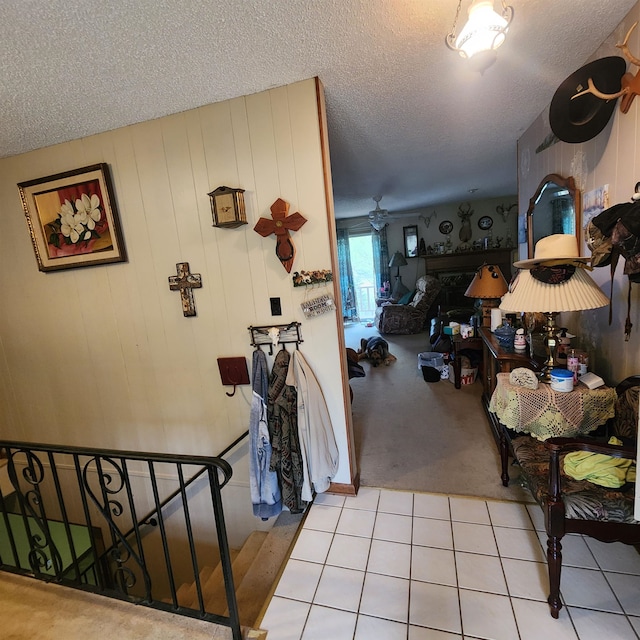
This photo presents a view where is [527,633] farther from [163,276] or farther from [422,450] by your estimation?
[163,276]

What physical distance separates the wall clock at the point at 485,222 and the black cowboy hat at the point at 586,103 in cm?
527

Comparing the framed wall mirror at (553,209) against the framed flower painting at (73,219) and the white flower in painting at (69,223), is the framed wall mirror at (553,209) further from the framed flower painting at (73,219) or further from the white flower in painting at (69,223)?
the white flower in painting at (69,223)

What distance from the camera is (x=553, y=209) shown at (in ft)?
7.55

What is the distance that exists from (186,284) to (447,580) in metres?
2.10

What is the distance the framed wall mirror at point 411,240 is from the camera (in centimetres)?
707

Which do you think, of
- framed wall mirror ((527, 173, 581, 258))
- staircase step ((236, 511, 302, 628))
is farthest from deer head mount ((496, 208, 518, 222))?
staircase step ((236, 511, 302, 628))

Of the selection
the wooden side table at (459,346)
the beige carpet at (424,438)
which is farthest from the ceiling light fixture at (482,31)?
A: the wooden side table at (459,346)

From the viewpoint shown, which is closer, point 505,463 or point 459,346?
point 505,463

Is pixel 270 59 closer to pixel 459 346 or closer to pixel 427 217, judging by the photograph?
pixel 459 346

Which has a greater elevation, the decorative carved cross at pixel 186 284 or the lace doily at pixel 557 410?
the decorative carved cross at pixel 186 284

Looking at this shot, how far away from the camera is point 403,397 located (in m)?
3.43

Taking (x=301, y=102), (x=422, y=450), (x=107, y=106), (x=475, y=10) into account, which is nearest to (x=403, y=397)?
(x=422, y=450)

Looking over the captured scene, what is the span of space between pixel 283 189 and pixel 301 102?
46cm

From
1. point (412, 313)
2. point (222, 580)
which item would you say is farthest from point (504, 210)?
point (222, 580)
